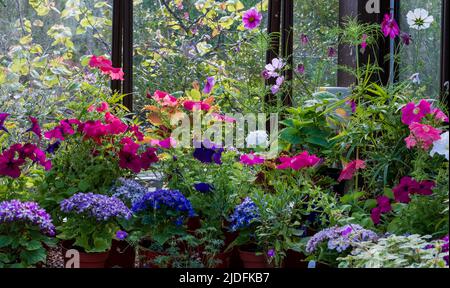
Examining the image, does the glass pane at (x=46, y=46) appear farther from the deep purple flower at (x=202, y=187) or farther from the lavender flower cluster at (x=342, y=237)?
the lavender flower cluster at (x=342, y=237)

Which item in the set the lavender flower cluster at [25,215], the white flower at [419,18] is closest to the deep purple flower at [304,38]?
the white flower at [419,18]

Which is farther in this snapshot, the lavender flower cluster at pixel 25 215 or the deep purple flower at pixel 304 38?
the deep purple flower at pixel 304 38

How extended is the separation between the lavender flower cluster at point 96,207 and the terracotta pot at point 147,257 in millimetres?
191

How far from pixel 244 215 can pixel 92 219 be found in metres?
0.54

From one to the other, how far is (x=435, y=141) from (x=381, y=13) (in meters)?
1.43

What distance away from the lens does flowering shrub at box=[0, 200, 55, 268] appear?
7.92 feet

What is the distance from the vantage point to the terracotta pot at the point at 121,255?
9.09ft

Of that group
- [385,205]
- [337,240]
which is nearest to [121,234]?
[337,240]

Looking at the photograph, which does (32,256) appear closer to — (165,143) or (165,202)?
(165,202)

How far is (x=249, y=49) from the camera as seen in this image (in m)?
3.74

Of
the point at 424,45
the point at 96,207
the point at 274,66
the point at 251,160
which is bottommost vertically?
the point at 96,207

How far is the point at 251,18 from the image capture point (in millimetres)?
3545

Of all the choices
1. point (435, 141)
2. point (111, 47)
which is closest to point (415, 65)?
point (435, 141)
